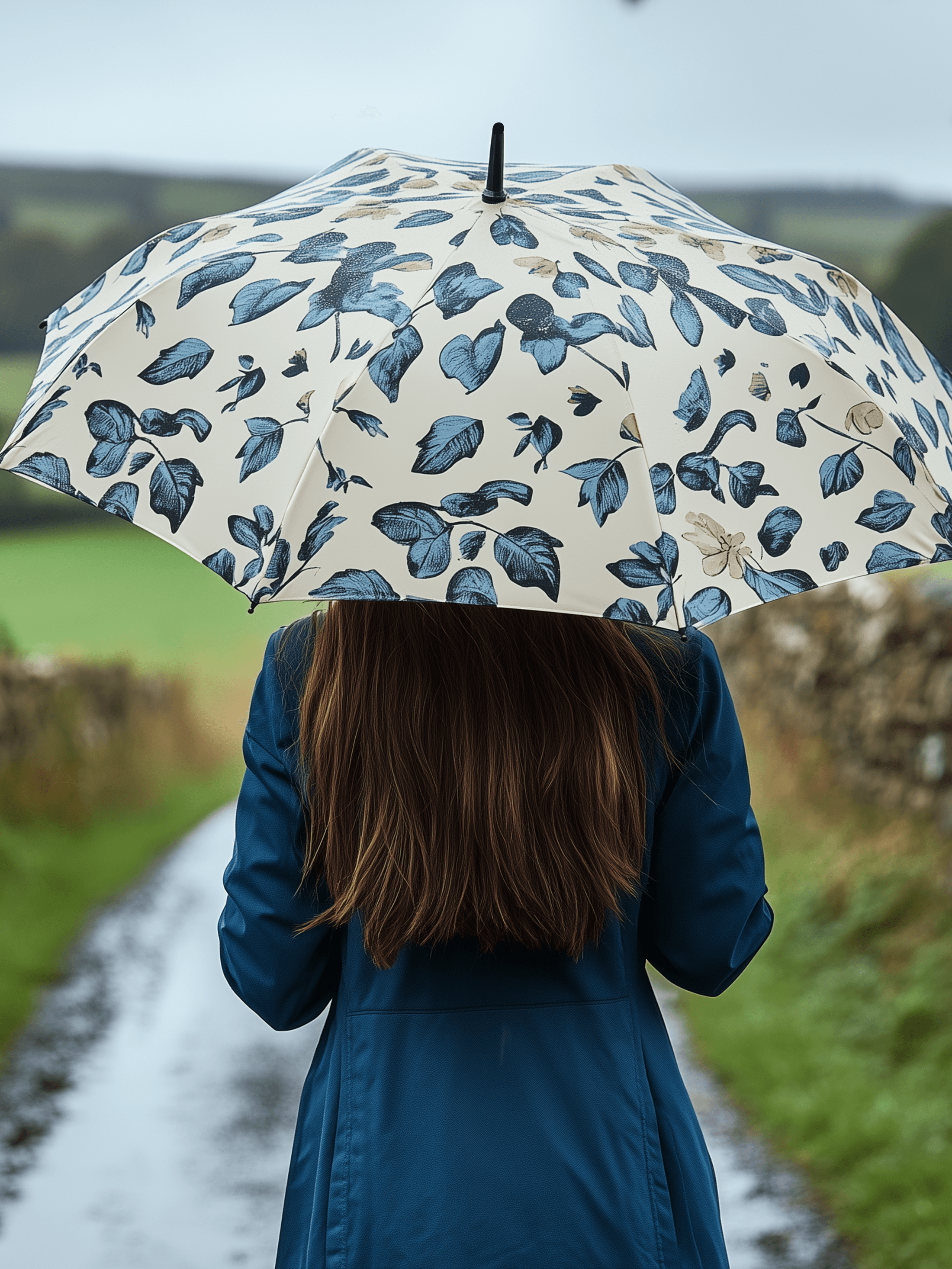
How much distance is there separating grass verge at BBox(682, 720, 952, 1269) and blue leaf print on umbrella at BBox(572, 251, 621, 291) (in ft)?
10.7

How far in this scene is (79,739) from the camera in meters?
8.38

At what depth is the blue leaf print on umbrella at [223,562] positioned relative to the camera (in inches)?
57.6

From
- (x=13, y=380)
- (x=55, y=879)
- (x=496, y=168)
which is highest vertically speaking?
(x=496, y=168)

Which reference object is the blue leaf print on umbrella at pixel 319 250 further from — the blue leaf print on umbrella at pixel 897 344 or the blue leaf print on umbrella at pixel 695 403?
the blue leaf print on umbrella at pixel 897 344

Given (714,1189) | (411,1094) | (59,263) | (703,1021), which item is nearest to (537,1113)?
(411,1094)

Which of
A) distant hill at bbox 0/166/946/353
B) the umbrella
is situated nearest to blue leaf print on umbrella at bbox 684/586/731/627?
the umbrella

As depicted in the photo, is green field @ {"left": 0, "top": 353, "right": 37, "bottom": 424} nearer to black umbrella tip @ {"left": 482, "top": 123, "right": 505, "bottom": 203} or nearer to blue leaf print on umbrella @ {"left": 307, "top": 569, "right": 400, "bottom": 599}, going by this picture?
black umbrella tip @ {"left": 482, "top": 123, "right": 505, "bottom": 203}

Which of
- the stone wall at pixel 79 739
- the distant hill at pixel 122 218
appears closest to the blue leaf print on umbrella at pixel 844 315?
the stone wall at pixel 79 739

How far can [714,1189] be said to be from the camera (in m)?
Answer: 1.67

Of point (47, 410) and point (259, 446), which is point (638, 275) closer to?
point (259, 446)

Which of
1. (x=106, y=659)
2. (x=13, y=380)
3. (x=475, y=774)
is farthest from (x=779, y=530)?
(x=13, y=380)

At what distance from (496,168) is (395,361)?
0.35 m

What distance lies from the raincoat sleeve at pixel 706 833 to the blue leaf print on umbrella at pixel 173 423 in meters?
0.69

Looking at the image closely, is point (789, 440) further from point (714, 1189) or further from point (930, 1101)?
point (930, 1101)
